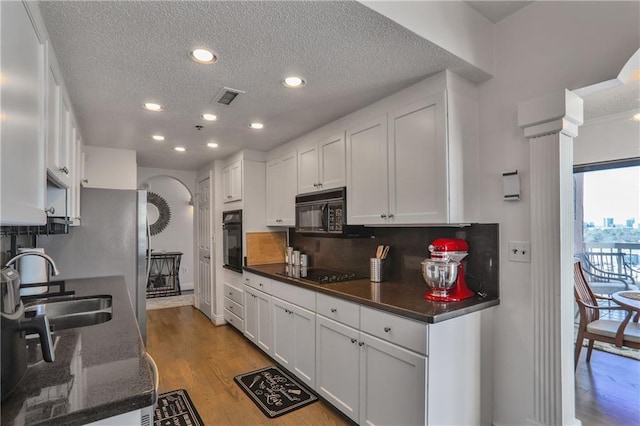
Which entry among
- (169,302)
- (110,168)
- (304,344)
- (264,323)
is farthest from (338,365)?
(169,302)

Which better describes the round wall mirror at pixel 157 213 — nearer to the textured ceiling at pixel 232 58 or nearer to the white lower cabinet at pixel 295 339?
the textured ceiling at pixel 232 58

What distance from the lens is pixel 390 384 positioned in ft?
6.16

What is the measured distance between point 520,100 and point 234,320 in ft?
12.1

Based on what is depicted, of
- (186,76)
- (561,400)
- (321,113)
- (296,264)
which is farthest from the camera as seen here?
(296,264)

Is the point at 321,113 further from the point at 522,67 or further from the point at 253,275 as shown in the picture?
the point at 253,275

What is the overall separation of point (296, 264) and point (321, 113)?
181 cm

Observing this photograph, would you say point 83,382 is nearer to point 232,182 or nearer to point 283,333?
point 283,333

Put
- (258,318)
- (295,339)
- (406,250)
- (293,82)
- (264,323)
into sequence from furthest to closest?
1. (258,318)
2. (264,323)
3. (295,339)
4. (406,250)
5. (293,82)

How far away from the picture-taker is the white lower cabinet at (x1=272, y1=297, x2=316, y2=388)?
2.56m

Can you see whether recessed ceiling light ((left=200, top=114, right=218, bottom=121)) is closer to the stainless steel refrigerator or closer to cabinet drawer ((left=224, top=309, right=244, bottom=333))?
the stainless steel refrigerator

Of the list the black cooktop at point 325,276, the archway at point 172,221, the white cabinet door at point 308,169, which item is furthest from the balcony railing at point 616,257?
the archway at point 172,221

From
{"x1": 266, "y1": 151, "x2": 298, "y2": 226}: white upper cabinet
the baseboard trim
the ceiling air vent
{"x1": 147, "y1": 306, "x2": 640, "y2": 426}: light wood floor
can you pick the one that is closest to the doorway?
the baseboard trim

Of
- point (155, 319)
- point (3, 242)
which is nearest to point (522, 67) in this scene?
point (3, 242)

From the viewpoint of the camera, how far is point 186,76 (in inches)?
79.3
